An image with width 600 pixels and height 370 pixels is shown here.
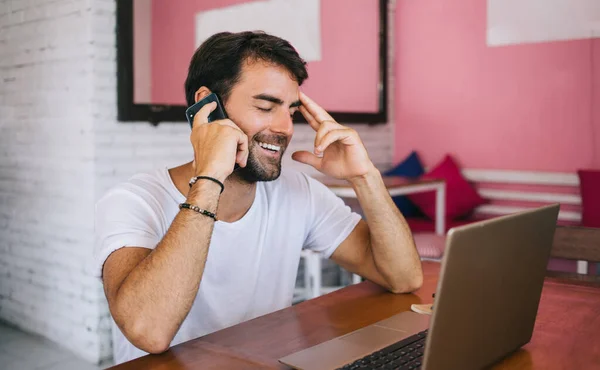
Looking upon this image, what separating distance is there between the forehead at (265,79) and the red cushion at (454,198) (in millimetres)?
2735

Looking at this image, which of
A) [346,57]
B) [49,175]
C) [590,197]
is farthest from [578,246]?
[346,57]

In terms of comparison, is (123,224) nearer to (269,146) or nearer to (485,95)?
(269,146)

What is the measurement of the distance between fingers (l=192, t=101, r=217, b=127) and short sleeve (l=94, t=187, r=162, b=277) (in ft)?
0.72

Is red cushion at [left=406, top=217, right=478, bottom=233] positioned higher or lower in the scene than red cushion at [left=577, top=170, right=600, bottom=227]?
lower

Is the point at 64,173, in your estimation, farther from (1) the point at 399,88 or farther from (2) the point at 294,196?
(1) the point at 399,88

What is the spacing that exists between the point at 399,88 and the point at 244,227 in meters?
3.34

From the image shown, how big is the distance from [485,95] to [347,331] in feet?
11.0

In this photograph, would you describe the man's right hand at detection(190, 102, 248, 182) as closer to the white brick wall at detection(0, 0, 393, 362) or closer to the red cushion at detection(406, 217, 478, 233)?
the white brick wall at detection(0, 0, 393, 362)

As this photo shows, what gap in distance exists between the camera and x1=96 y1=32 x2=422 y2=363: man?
135 cm

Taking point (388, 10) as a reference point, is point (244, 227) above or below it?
below

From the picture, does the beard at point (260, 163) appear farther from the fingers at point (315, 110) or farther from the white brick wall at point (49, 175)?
the white brick wall at point (49, 175)

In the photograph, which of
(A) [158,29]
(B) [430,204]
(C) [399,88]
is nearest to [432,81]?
(C) [399,88]

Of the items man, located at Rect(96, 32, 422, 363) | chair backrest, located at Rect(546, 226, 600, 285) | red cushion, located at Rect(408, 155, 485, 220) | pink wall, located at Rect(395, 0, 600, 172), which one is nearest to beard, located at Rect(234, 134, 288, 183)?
man, located at Rect(96, 32, 422, 363)

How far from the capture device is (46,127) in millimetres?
3379
